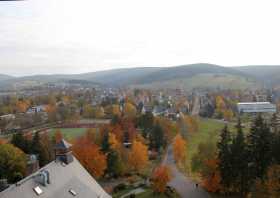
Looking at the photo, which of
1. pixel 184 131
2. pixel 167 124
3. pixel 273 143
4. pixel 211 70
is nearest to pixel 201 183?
pixel 273 143

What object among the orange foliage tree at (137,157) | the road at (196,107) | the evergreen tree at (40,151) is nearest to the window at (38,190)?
the orange foliage tree at (137,157)

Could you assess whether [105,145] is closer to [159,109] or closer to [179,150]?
[179,150]

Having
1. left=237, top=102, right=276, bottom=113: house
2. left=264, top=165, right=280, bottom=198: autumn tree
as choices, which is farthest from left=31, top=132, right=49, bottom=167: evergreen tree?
left=237, top=102, right=276, bottom=113: house

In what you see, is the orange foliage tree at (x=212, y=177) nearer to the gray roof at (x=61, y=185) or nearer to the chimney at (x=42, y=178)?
the gray roof at (x=61, y=185)

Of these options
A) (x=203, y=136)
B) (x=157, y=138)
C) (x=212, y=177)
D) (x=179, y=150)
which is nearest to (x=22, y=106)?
(x=203, y=136)

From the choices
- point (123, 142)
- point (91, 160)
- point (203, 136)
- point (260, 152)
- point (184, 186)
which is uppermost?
point (260, 152)
